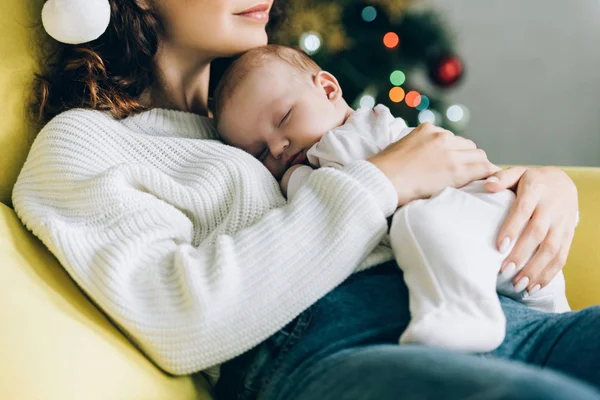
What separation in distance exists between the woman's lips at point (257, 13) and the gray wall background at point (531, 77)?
1.70 meters

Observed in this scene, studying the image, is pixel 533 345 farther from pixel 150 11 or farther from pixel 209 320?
Result: pixel 150 11

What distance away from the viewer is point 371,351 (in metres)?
0.72

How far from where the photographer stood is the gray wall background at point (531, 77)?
9.07 ft

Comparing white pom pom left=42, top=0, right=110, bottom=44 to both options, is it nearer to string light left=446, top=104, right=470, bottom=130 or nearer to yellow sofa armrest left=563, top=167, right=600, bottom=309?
yellow sofa armrest left=563, top=167, right=600, bottom=309

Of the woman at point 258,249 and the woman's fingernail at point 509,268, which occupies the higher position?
the woman's fingernail at point 509,268

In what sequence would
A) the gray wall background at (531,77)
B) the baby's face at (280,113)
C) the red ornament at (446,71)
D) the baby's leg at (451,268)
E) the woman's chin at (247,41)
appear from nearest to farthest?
the baby's leg at (451,268) → the baby's face at (280,113) → the woman's chin at (247,41) → the red ornament at (446,71) → the gray wall background at (531,77)

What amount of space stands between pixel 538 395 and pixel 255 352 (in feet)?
1.55

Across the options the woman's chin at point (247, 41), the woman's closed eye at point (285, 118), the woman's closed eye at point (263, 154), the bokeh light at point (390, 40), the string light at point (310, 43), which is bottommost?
the woman's closed eye at point (263, 154)

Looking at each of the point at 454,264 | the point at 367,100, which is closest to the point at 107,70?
the point at 454,264

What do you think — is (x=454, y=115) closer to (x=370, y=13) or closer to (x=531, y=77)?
(x=370, y=13)

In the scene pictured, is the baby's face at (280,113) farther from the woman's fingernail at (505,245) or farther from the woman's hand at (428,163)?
the woman's fingernail at (505,245)

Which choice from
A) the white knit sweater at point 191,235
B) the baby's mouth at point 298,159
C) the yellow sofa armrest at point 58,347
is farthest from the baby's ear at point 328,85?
the yellow sofa armrest at point 58,347

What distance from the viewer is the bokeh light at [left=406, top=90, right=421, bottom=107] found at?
2.07 m

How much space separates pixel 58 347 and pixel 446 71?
163cm
